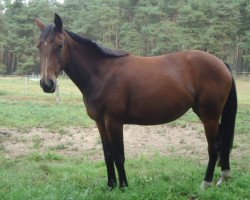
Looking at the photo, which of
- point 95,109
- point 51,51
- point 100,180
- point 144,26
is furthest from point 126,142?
point 144,26

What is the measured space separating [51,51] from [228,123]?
9.44 feet

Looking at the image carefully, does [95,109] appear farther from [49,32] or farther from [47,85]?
[49,32]

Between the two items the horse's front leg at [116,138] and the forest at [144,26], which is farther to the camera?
the forest at [144,26]

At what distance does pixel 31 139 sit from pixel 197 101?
5376 millimetres

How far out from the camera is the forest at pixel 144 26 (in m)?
38.6

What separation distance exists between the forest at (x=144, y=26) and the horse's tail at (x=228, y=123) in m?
32.9

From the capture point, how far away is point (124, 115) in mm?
4594

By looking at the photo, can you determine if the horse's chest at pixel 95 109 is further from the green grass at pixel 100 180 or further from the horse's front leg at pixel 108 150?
the green grass at pixel 100 180

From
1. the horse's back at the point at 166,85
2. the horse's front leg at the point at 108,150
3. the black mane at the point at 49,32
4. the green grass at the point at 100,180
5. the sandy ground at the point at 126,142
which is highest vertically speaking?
the black mane at the point at 49,32

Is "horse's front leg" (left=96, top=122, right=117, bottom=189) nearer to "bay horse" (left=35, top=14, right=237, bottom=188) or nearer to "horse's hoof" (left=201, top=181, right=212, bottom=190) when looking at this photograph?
"bay horse" (left=35, top=14, right=237, bottom=188)

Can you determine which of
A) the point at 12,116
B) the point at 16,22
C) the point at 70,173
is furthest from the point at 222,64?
the point at 16,22

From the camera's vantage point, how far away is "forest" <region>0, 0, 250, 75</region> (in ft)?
127

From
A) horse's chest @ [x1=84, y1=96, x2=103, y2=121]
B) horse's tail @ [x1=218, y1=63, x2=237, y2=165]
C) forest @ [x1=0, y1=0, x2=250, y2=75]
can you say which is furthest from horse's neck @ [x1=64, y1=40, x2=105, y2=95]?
forest @ [x1=0, y1=0, x2=250, y2=75]

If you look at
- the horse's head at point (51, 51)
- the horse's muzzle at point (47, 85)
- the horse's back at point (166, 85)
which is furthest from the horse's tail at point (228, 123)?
the horse's muzzle at point (47, 85)
